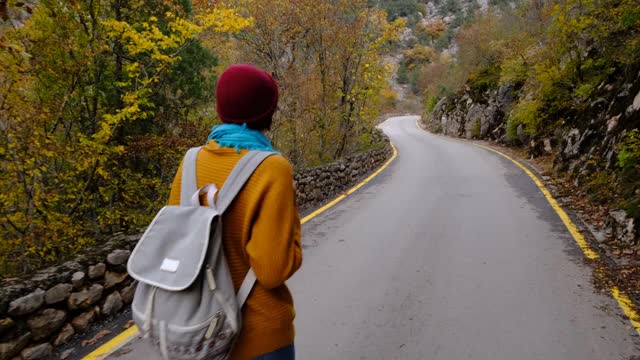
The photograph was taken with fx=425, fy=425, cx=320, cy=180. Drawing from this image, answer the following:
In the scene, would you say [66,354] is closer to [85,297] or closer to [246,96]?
[85,297]

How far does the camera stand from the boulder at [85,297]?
153 inches

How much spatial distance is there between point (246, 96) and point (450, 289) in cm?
409

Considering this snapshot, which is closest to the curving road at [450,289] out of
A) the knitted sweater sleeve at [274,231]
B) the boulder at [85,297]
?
the boulder at [85,297]

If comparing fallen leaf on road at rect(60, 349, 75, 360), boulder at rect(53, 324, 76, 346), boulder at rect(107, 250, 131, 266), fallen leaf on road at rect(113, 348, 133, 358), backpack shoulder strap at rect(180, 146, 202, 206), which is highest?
backpack shoulder strap at rect(180, 146, 202, 206)

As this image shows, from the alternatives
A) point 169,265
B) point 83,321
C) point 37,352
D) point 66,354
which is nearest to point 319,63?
point 83,321

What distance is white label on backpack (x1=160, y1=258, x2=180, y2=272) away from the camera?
1492mm

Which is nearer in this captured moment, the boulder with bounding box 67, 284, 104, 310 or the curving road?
the curving road

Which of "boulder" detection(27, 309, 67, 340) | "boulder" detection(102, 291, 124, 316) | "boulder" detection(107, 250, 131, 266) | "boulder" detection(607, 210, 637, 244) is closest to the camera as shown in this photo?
"boulder" detection(27, 309, 67, 340)

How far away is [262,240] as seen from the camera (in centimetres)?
154

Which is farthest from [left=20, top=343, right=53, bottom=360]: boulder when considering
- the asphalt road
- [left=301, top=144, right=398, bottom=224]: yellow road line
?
[left=301, top=144, right=398, bottom=224]: yellow road line

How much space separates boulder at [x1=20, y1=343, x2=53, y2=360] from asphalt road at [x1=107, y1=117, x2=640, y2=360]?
26.7 inches

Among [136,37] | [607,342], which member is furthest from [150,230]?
[136,37]

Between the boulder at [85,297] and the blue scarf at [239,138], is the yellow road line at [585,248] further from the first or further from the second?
the boulder at [85,297]

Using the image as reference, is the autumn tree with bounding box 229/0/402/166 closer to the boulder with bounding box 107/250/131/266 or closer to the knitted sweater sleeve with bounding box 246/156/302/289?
the boulder with bounding box 107/250/131/266
